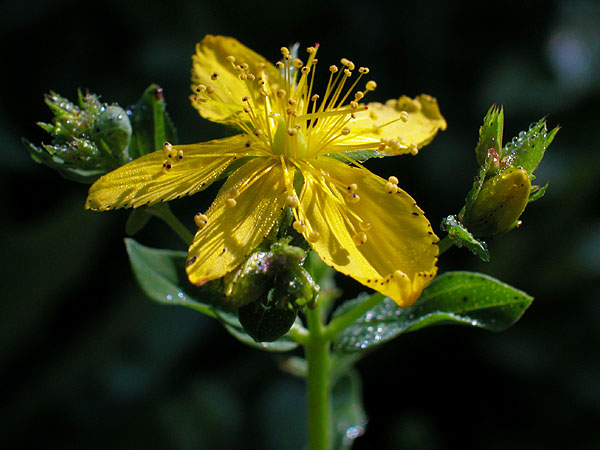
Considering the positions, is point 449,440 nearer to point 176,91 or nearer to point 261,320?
point 261,320

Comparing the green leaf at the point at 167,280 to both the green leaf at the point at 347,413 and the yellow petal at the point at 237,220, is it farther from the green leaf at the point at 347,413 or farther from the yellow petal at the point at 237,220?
the green leaf at the point at 347,413

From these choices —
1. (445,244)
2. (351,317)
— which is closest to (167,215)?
(351,317)

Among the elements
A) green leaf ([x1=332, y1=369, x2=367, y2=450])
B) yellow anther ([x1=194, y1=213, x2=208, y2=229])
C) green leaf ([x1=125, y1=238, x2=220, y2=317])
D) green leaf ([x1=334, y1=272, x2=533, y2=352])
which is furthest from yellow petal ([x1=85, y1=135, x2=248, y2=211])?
green leaf ([x1=332, y1=369, x2=367, y2=450])

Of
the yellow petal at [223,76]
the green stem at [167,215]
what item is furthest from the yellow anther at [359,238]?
the yellow petal at [223,76]

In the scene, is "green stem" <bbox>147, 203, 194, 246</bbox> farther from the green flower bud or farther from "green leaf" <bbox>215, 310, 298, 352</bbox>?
the green flower bud

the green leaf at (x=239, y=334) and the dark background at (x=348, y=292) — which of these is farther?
the dark background at (x=348, y=292)

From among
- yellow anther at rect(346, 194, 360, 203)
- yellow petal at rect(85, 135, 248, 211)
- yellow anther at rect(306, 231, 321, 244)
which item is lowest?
yellow anther at rect(306, 231, 321, 244)

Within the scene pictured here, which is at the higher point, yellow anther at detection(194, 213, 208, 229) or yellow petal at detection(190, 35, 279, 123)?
yellow petal at detection(190, 35, 279, 123)
